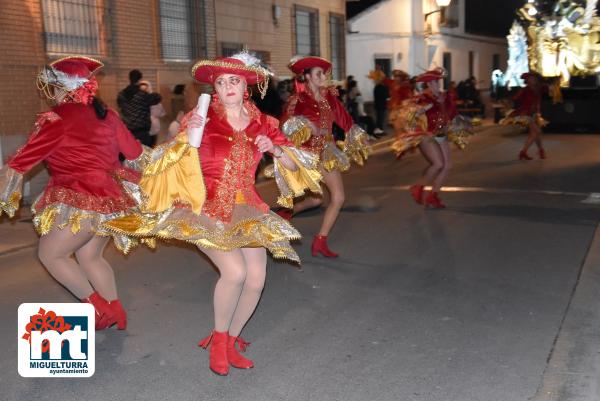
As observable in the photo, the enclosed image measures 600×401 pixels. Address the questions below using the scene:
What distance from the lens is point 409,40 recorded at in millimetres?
31078

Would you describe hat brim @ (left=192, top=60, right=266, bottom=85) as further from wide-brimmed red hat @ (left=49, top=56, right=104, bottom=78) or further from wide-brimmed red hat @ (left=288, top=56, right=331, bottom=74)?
wide-brimmed red hat @ (left=288, top=56, right=331, bottom=74)

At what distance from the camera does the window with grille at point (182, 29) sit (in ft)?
51.1

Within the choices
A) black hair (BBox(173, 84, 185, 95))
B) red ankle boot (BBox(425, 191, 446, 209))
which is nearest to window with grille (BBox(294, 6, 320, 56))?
black hair (BBox(173, 84, 185, 95))

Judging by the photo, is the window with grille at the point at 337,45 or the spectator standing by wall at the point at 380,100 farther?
the window with grille at the point at 337,45

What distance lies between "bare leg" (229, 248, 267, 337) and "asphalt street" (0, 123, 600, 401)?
386 mm

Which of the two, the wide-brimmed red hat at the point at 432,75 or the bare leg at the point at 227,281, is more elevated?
the wide-brimmed red hat at the point at 432,75

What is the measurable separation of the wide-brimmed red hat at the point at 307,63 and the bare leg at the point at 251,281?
305 cm

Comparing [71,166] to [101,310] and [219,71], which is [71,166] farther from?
[219,71]

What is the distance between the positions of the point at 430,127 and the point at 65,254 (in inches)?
235

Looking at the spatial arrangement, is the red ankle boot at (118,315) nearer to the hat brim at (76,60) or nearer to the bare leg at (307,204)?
the hat brim at (76,60)

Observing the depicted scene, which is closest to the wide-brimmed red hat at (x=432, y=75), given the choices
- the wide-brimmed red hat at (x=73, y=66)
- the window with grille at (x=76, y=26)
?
the wide-brimmed red hat at (x=73, y=66)

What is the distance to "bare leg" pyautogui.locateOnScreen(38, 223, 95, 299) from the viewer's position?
16.2 ft

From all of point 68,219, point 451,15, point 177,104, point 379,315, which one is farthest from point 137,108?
point 451,15

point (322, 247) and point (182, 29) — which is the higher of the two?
point (182, 29)
